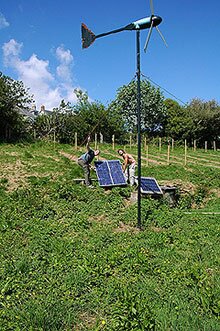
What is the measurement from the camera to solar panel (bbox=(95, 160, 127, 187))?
35.8 feet

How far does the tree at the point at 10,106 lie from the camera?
971 inches

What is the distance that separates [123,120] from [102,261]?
3793cm

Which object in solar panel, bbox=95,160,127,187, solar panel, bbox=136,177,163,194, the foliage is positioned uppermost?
the foliage

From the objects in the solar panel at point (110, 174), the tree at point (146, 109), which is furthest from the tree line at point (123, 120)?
the solar panel at point (110, 174)

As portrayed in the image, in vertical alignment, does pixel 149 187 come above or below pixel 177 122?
below

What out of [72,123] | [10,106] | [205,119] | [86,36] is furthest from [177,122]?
[86,36]

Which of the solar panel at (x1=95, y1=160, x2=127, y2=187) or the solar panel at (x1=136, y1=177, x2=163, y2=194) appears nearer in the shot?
the solar panel at (x1=136, y1=177, x2=163, y2=194)

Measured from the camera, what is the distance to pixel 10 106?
995 inches

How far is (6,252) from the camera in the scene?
6.12 metres

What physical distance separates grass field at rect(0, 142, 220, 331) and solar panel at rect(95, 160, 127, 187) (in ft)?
1.74

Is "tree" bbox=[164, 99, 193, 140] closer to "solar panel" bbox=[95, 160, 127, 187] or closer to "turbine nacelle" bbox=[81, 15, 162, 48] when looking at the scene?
"solar panel" bbox=[95, 160, 127, 187]

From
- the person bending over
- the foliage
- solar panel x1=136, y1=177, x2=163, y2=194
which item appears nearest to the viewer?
solar panel x1=136, y1=177, x2=163, y2=194

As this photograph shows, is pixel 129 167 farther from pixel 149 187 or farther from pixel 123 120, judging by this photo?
pixel 123 120

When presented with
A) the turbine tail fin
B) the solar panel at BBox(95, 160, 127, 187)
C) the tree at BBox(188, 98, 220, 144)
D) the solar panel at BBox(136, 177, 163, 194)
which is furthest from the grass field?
the tree at BBox(188, 98, 220, 144)
